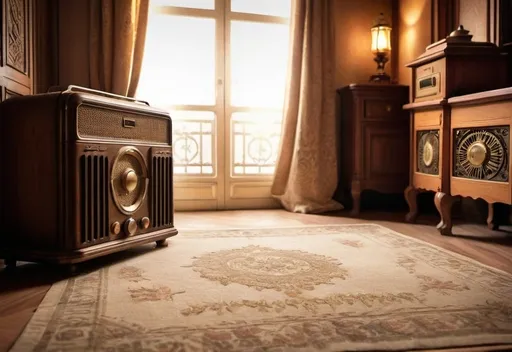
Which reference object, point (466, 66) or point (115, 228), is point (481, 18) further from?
point (115, 228)

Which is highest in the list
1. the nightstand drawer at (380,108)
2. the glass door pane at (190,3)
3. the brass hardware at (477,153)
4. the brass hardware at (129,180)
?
the glass door pane at (190,3)

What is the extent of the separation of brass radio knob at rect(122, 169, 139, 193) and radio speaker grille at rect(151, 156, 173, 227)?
0.13m

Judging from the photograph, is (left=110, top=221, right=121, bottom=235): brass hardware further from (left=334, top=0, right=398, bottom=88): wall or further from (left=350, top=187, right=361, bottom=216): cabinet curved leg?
(left=334, top=0, right=398, bottom=88): wall

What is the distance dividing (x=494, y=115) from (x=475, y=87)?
0.36m

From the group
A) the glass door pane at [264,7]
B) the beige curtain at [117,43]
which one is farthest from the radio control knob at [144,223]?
the glass door pane at [264,7]

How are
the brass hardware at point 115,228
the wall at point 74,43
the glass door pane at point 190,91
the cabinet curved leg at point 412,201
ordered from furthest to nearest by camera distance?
the glass door pane at point 190,91 → the wall at point 74,43 → the cabinet curved leg at point 412,201 → the brass hardware at point 115,228

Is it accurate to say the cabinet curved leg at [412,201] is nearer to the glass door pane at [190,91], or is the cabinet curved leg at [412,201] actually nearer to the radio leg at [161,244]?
the glass door pane at [190,91]

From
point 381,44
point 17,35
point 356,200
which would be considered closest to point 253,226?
point 356,200

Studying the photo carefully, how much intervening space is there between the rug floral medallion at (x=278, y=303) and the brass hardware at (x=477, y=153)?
19.0 inches

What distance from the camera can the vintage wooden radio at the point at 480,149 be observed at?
6.54ft

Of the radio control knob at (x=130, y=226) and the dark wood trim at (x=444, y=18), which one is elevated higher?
the dark wood trim at (x=444, y=18)

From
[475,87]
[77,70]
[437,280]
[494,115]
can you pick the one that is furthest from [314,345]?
[77,70]

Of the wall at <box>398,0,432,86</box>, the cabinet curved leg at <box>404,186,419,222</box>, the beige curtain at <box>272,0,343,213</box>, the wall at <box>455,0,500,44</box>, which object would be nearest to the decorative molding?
the beige curtain at <box>272,0,343,213</box>

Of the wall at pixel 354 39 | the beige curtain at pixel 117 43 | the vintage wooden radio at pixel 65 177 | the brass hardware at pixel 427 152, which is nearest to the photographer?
the vintage wooden radio at pixel 65 177
